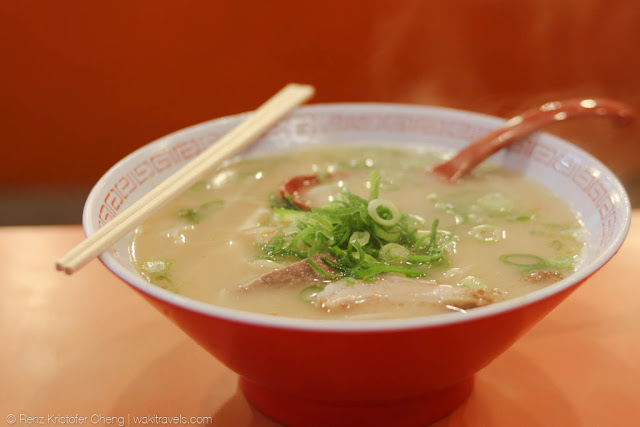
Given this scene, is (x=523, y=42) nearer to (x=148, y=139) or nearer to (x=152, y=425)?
(x=148, y=139)

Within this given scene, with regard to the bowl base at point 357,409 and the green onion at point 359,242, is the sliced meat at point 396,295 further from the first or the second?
the bowl base at point 357,409

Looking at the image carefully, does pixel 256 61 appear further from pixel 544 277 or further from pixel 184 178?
pixel 544 277

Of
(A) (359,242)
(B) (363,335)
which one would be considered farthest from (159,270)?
(B) (363,335)

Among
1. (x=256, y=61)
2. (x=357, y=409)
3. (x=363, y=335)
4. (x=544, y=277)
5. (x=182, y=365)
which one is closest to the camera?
(x=363, y=335)

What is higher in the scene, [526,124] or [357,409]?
[526,124]

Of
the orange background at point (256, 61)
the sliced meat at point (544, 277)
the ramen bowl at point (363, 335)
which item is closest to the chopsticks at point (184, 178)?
the ramen bowl at point (363, 335)

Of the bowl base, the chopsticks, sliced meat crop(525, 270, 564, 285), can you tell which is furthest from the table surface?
the chopsticks

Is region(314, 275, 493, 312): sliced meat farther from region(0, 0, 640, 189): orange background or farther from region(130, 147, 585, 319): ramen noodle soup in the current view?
region(0, 0, 640, 189): orange background
